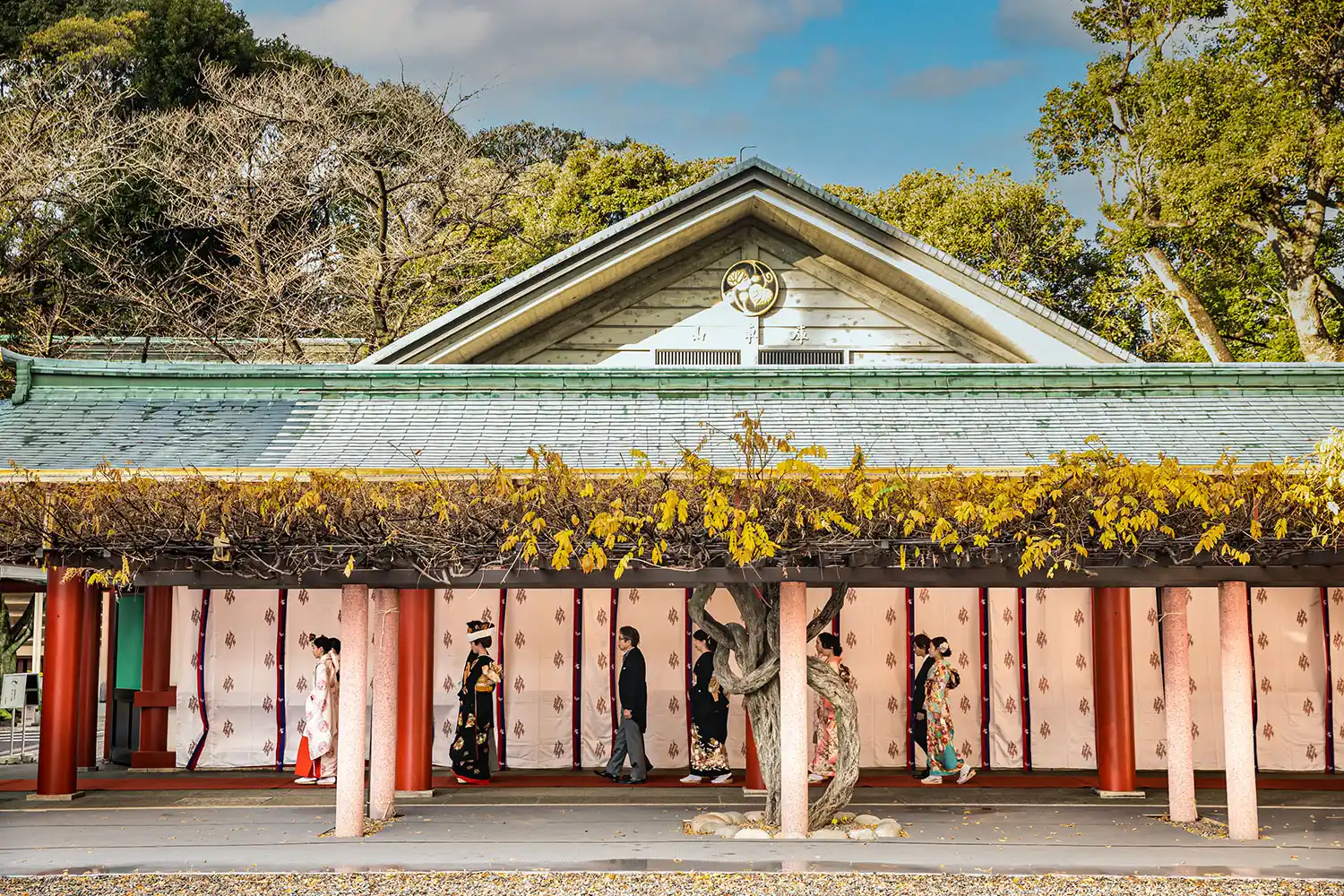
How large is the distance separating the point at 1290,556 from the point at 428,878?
6.53 m

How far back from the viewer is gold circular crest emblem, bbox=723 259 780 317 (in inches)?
521

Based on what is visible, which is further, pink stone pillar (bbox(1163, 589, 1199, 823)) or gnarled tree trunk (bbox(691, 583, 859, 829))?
pink stone pillar (bbox(1163, 589, 1199, 823))

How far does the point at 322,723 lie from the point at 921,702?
617 cm

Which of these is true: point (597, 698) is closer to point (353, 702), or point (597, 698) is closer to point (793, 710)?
point (353, 702)

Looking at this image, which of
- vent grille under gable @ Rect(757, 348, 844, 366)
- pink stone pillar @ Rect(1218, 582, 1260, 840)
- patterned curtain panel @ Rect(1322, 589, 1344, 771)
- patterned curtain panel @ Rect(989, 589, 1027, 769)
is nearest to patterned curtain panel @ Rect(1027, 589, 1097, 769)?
patterned curtain panel @ Rect(989, 589, 1027, 769)

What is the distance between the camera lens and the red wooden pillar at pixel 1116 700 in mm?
11312

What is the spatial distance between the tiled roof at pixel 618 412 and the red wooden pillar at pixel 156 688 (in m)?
2.99

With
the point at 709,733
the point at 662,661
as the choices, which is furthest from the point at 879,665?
the point at 662,661

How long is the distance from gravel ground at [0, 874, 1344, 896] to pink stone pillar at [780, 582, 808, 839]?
1109mm

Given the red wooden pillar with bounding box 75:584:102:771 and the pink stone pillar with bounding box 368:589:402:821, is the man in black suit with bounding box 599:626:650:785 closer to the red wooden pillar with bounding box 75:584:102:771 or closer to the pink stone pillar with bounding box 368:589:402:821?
the pink stone pillar with bounding box 368:589:402:821

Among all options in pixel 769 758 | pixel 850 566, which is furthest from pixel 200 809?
pixel 850 566

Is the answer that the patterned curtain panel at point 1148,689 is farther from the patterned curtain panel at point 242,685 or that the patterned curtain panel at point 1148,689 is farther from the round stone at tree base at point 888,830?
the patterned curtain panel at point 242,685

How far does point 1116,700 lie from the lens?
37.1ft

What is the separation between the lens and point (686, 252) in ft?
43.4
